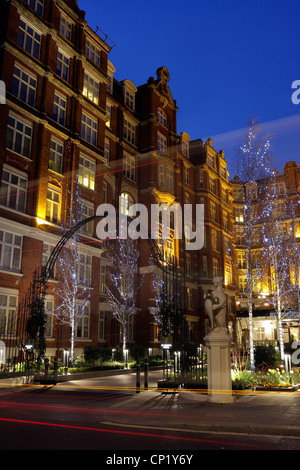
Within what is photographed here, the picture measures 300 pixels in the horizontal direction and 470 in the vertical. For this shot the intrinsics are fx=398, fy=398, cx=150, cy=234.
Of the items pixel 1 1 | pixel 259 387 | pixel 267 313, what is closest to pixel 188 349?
pixel 259 387

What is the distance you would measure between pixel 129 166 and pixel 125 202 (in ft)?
13.2

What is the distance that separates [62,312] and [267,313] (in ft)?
111

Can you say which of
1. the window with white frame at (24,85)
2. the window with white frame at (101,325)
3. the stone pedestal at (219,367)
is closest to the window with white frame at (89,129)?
the window with white frame at (24,85)

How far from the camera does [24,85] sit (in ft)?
84.4

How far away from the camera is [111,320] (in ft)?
106

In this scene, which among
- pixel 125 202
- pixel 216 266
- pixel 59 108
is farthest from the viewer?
pixel 216 266

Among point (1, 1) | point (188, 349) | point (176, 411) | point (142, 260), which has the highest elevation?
point (1, 1)

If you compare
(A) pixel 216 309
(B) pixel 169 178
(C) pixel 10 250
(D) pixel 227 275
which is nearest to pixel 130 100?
(B) pixel 169 178

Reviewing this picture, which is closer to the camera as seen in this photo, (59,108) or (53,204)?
(53,204)

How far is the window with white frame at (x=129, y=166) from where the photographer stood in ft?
123

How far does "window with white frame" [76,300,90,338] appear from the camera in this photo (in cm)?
2716

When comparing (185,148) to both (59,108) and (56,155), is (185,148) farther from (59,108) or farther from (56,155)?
(56,155)

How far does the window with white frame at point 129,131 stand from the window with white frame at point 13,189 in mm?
16271
